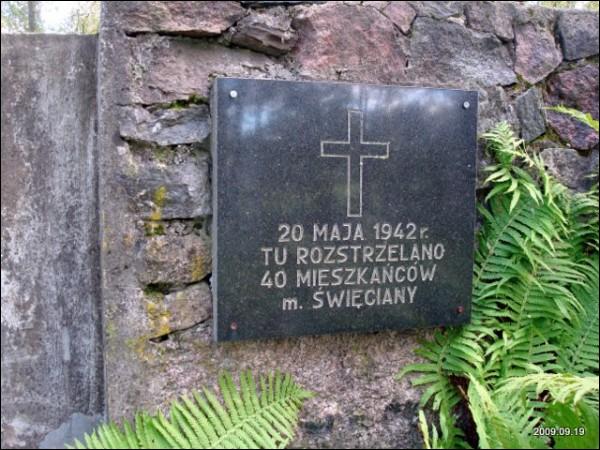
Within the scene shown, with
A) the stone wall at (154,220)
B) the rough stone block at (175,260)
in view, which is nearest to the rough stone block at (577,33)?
the stone wall at (154,220)

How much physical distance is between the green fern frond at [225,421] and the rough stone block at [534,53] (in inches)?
58.0

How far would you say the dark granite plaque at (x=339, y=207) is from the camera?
5.31ft

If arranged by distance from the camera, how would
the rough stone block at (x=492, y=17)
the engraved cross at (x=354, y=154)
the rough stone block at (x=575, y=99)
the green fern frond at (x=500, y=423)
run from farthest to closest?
the rough stone block at (x=575, y=99)
the rough stone block at (x=492, y=17)
the engraved cross at (x=354, y=154)
the green fern frond at (x=500, y=423)

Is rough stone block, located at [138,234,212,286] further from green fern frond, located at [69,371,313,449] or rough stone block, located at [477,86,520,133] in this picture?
rough stone block, located at [477,86,520,133]

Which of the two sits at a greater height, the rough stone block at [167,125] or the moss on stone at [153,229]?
the rough stone block at [167,125]

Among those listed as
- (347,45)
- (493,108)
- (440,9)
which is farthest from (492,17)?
(347,45)

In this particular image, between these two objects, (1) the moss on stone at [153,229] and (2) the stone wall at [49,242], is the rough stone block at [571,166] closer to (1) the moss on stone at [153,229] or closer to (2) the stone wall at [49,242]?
(1) the moss on stone at [153,229]

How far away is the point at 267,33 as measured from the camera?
5.58 feet

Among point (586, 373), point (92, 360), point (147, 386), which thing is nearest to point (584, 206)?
point (586, 373)

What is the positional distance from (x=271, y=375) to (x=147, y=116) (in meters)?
0.92

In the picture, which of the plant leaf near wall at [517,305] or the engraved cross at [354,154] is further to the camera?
the plant leaf near wall at [517,305]

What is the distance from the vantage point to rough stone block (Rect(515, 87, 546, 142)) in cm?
201

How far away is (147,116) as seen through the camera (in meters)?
1.61

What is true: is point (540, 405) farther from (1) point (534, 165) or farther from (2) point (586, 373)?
(1) point (534, 165)
